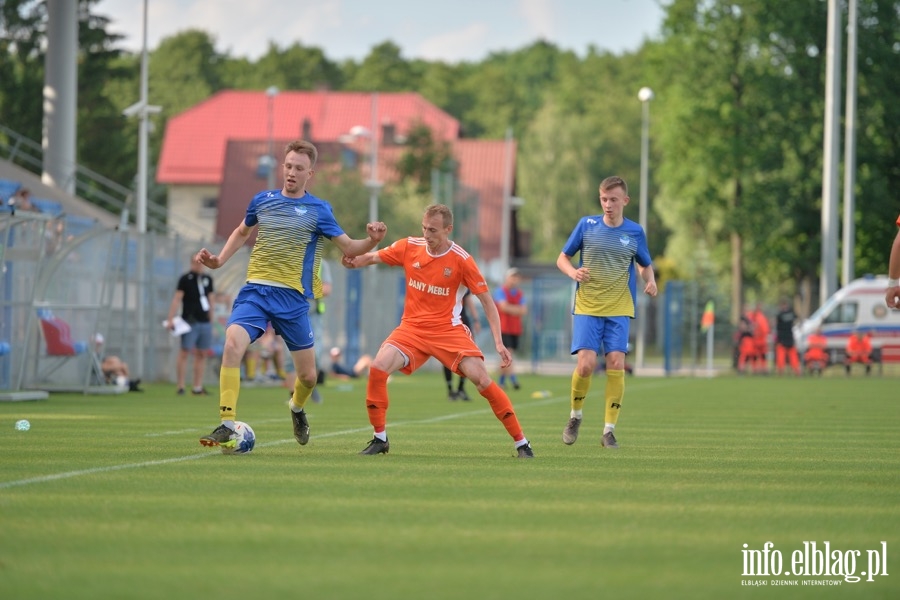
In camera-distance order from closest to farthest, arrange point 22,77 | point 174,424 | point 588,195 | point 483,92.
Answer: point 174,424
point 22,77
point 588,195
point 483,92

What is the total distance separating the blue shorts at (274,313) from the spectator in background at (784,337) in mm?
30410

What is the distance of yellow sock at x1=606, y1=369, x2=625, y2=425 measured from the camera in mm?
12547

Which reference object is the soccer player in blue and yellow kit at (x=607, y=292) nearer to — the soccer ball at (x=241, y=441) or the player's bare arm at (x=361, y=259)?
the player's bare arm at (x=361, y=259)

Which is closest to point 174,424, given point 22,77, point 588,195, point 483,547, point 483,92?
point 483,547

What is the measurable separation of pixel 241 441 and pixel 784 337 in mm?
31571

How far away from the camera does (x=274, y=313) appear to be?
11.1 metres

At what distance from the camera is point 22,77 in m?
53.9

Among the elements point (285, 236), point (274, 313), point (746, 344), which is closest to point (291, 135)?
point (746, 344)

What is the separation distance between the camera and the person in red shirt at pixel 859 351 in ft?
136

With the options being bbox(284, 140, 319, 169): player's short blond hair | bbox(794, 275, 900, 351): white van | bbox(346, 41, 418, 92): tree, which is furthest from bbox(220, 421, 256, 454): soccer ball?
bbox(346, 41, 418, 92): tree

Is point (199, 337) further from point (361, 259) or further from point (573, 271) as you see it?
point (361, 259)

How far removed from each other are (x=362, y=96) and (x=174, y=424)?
75.3 metres

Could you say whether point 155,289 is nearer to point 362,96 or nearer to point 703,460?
point 703,460

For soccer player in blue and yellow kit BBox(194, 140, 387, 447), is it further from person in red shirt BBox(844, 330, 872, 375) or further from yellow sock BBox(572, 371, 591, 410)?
person in red shirt BBox(844, 330, 872, 375)
